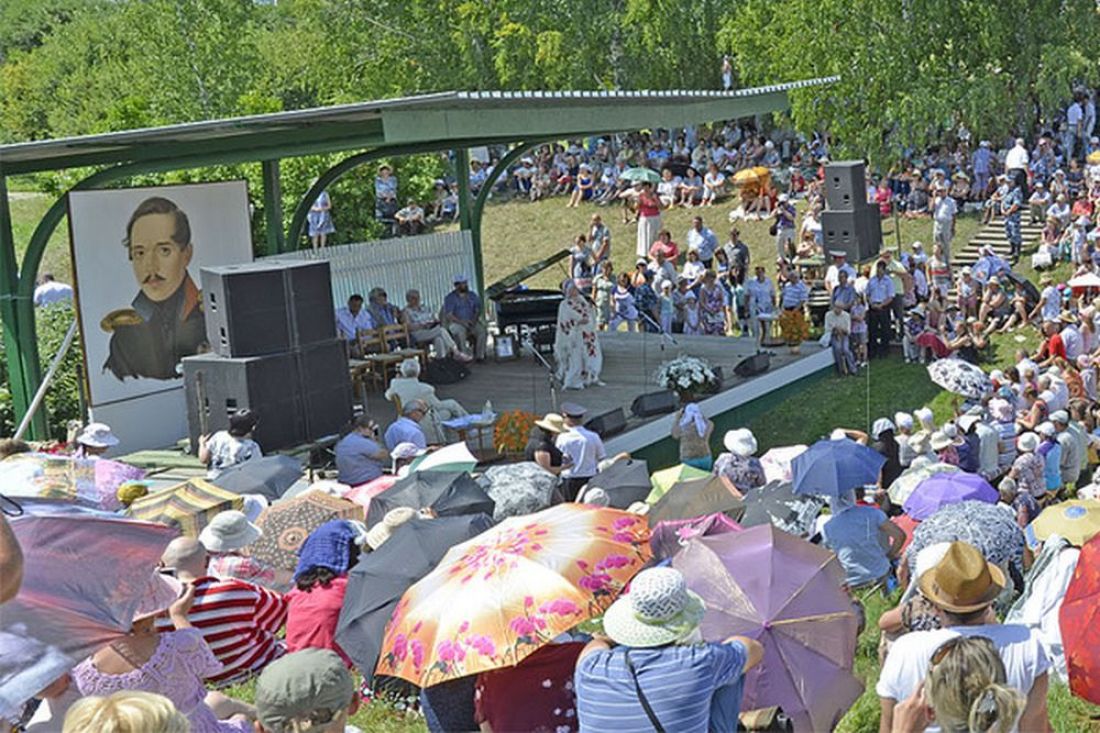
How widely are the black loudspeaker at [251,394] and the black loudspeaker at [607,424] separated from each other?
310 cm

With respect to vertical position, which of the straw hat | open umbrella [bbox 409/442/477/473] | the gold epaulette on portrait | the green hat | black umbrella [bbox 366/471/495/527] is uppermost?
the gold epaulette on portrait

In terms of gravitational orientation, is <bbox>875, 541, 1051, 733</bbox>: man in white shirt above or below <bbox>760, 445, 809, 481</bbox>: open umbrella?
above

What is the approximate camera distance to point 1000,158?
2989cm

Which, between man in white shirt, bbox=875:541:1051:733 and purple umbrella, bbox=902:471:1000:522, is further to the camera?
purple umbrella, bbox=902:471:1000:522

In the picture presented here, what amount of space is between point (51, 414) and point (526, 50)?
2513cm

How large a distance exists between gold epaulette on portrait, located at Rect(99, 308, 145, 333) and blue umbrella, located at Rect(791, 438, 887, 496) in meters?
8.80

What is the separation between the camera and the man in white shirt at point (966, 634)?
4941 mm

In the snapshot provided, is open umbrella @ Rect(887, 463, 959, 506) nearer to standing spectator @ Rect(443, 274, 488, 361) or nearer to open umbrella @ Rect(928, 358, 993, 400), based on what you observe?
open umbrella @ Rect(928, 358, 993, 400)

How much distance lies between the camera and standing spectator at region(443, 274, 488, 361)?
20.1 m

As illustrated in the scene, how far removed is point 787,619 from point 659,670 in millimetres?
1431

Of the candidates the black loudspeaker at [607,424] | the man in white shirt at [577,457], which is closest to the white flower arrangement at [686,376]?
the black loudspeaker at [607,424]

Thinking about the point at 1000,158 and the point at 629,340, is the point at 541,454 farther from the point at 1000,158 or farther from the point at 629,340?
the point at 1000,158

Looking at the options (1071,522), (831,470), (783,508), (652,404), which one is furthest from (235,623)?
(652,404)

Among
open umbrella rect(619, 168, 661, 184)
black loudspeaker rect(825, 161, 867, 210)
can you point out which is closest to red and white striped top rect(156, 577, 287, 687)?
black loudspeaker rect(825, 161, 867, 210)
